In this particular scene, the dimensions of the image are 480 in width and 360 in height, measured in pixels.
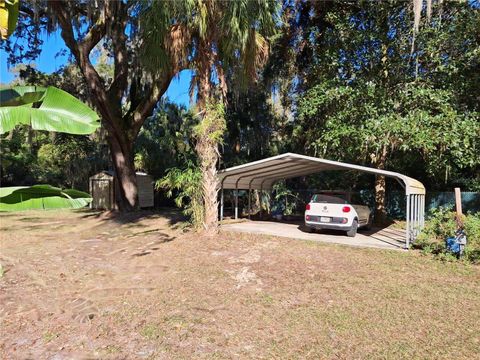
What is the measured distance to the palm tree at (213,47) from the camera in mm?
9680

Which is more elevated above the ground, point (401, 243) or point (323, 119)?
point (323, 119)

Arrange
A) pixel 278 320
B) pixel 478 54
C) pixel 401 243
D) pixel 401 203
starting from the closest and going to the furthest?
pixel 278 320, pixel 401 243, pixel 478 54, pixel 401 203

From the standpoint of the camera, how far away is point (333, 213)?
38.3 ft

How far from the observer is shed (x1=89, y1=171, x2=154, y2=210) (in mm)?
21172

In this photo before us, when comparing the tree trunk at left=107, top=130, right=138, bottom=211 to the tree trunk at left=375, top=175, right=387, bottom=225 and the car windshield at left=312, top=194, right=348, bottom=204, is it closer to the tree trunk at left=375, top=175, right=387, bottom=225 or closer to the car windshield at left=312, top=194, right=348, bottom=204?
the car windshield at left=312, top=194, right=348, bottom=204

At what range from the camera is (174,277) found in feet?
23.7

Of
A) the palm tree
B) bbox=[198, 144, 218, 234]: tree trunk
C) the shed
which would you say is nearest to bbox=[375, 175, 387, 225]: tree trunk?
the palm tree

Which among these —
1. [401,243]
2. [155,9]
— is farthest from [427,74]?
[155,9]

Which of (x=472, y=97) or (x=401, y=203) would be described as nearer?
(x=472, y=97)

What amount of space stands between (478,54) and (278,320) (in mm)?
11608

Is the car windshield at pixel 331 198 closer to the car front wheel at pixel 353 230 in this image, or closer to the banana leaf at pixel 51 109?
the car front wheel at pixel 353 230

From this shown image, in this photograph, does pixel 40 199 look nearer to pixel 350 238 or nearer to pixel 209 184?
pixel 209 184

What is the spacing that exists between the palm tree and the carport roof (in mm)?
2025

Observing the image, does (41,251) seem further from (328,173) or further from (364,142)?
(328,173)
